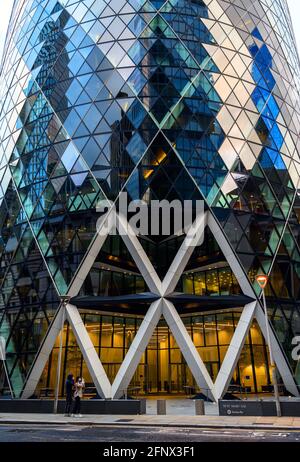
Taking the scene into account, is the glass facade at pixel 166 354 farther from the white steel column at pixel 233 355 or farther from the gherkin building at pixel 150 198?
the white steel column at pixel 233 355

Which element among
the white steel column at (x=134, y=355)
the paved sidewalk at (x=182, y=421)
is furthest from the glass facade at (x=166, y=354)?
the paved sidewalk at (x=182, y=421)

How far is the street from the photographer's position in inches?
427

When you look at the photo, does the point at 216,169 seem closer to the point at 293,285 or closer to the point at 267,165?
the point at 267,165

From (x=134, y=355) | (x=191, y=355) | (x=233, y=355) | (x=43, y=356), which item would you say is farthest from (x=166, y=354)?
Result: (x=43, y=356)

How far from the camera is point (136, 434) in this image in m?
12.0

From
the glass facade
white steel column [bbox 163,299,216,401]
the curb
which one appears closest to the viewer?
the curb

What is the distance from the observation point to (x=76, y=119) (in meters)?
29.6

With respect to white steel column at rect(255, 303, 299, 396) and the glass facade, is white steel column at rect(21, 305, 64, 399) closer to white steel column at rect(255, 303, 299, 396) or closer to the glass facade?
the glass facade

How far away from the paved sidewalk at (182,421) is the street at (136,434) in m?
0.47

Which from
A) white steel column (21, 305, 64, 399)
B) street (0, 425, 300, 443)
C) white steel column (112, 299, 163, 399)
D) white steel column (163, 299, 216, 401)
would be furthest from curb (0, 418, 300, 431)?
white steel column (21, 305, 64, 399)

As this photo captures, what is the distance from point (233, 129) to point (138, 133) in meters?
7.12

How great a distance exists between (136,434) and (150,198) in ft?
56.5

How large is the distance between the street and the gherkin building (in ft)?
32.6

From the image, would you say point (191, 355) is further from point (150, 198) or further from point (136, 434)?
point (136, 434)
